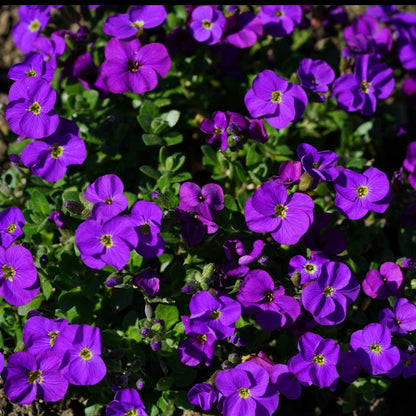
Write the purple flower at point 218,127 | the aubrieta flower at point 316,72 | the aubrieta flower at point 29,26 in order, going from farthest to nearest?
the aubrieta flower at point 29,26, the aubrieta flower at point 316,72, the purple flower at point 218,127

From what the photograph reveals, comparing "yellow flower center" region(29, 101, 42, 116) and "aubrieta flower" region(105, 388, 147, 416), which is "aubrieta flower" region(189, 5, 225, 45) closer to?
"yellow flower center" region(29, 101, 42, 116)

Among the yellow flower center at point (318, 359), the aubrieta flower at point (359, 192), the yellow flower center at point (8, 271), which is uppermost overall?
the aubrieta flower at point (359, 192)

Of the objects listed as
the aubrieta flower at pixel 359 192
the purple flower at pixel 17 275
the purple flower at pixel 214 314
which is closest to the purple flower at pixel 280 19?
Answer: the aubrieta flower at pixel 359 192

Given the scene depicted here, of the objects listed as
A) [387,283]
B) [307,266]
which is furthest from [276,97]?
[387,283]

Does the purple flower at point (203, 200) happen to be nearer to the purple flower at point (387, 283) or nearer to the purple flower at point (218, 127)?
the purple flower at point (218, 127)

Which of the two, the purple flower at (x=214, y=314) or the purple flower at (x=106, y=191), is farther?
the purple flower at (x=106, y=191)
